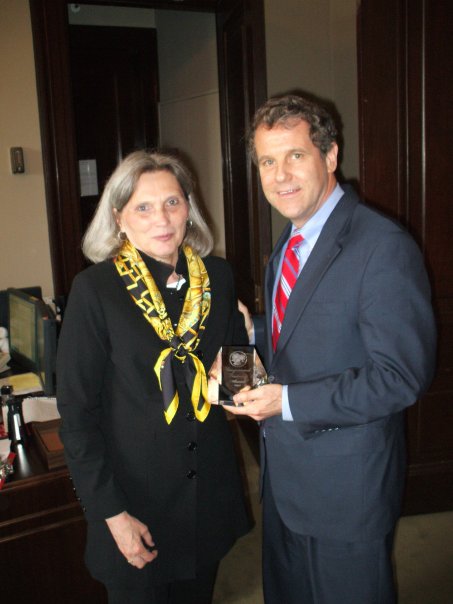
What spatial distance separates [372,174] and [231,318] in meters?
1.04

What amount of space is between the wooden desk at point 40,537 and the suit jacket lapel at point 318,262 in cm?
87

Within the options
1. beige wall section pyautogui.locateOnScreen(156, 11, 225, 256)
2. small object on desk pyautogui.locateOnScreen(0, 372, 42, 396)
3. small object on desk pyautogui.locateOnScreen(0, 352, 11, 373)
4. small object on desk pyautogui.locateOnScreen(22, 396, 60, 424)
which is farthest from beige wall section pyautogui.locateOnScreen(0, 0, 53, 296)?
small object on desk pyautogui.locateOnScreen(22, 396, 60, 424)

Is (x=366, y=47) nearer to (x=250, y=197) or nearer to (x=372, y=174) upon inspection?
(x=372, y=174)

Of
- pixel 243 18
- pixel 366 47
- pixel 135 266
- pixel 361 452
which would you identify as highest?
pixel 243 18

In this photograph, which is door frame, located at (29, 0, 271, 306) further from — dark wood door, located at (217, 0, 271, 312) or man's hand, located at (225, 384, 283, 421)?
man's hand, located at (225, 384, 283, 421)

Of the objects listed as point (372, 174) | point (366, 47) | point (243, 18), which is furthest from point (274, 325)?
point (243, 18)

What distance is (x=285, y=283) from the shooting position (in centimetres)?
148

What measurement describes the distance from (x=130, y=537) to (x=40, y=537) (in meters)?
0.51

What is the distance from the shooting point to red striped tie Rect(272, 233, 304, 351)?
1.46 m

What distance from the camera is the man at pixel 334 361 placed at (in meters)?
1.22

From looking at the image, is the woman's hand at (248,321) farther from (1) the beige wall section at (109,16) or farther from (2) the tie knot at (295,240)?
(1) the beige wall section at (109,16)

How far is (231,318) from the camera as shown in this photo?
158 cm

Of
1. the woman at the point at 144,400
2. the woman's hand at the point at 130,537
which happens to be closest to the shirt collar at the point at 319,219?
the woman at the point at 144,400

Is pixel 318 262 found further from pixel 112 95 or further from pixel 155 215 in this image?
pixel 112 95
